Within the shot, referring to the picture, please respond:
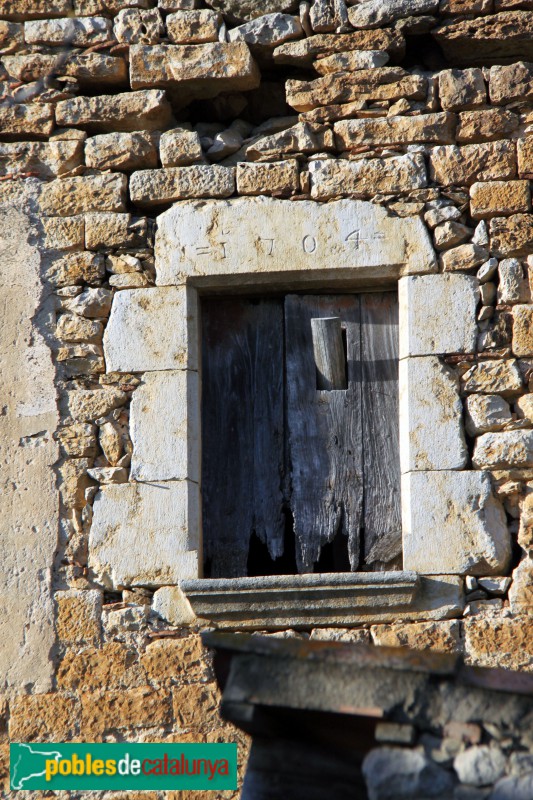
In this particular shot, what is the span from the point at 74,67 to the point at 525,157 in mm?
2001

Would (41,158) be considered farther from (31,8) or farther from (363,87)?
(363,87)

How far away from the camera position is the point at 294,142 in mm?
4906

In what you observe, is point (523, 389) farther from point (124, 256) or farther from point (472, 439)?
point (124, 256)

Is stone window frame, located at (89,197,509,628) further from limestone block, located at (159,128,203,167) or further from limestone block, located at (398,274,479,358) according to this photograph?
limestone block, located at (159,128,203,167)

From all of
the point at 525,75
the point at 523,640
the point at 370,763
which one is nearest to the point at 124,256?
the point at 525,75

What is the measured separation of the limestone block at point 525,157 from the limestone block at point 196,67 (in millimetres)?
1170

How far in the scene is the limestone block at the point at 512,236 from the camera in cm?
470

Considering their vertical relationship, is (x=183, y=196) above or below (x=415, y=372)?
above

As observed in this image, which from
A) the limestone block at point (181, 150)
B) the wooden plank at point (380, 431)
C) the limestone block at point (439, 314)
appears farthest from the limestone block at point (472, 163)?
the limestone block at point (181, 150)

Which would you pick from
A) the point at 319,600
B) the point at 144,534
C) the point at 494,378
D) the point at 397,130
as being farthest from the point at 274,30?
the point at 319,600

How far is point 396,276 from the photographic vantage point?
4785 mm

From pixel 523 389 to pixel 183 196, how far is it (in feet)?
5.40

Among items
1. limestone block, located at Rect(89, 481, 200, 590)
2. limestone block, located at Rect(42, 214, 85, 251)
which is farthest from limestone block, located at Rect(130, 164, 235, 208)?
limestone block, located at Rect(89, 481, 200, 590)

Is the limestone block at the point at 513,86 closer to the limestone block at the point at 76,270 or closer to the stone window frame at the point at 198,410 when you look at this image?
the stone window frame at the point at 198,410
